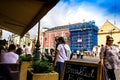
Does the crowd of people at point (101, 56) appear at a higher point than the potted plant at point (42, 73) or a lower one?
higher

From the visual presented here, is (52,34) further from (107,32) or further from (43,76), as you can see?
(43,76)

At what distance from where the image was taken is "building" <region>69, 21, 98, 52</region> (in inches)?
3943

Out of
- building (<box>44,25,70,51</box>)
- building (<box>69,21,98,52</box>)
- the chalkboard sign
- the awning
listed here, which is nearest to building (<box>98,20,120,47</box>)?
building (<box>69,21,98,52</box>)

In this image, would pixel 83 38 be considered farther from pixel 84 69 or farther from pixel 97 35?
pixel 84 69

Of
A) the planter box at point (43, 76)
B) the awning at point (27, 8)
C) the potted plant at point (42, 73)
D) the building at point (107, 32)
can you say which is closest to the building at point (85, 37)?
the building at point (107, 32)

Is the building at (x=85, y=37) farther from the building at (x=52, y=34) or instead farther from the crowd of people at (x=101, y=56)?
the crowd of people at (x=101, y=56)

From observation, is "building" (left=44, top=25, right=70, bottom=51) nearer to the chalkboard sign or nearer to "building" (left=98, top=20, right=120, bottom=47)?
"building" (left=98, top=20, right=120, bottom=47)

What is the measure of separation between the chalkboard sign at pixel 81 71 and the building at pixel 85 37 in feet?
308

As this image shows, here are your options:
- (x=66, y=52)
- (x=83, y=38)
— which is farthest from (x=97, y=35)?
(x=66, y=52)

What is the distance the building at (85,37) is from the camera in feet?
329

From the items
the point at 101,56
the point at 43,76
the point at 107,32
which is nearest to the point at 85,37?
the point at 107,32

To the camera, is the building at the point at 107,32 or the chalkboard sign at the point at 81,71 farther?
the building at the point at 107,32

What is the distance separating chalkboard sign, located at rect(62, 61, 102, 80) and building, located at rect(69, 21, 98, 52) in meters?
94.0

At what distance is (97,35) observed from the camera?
349 feet
